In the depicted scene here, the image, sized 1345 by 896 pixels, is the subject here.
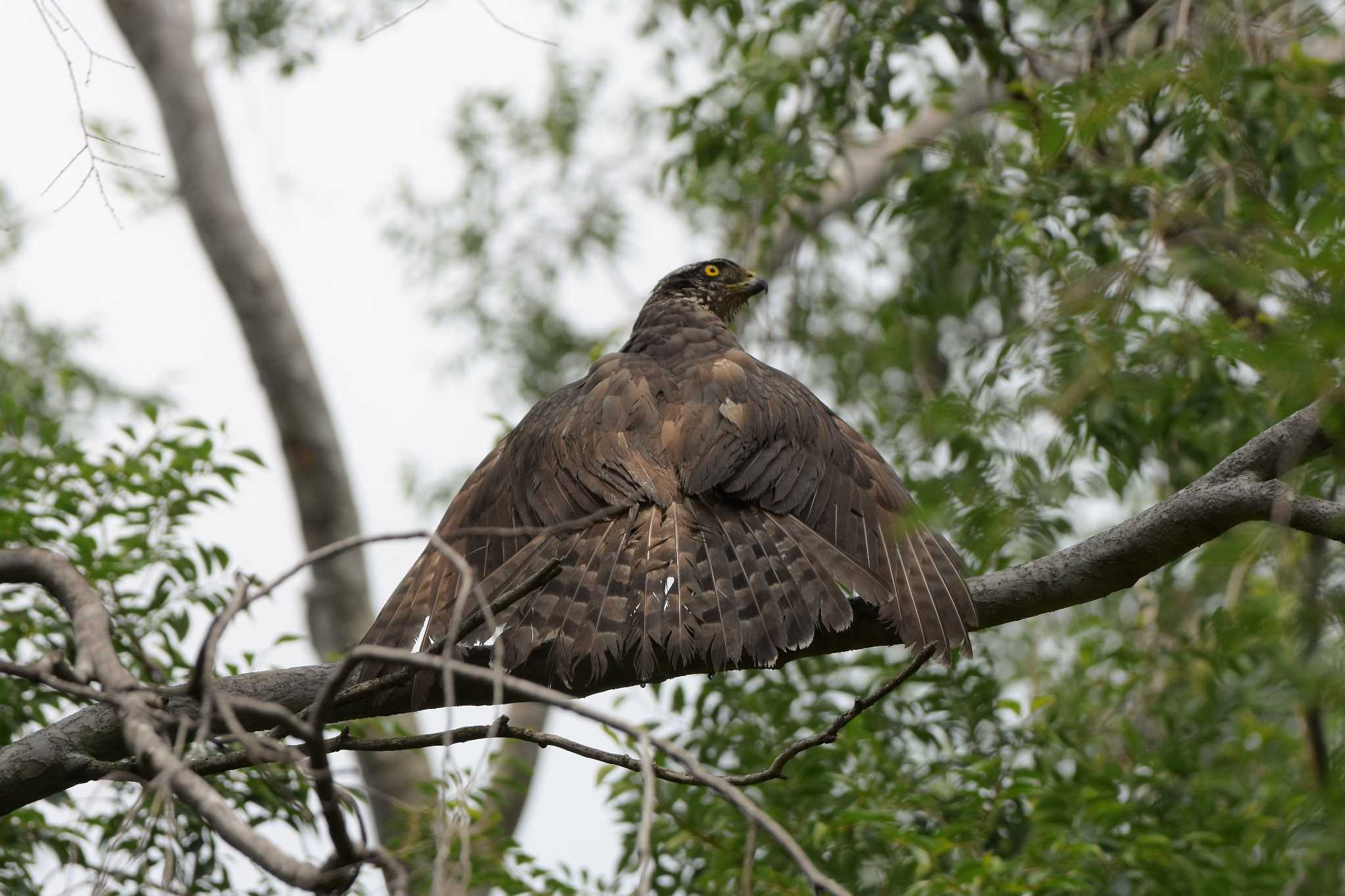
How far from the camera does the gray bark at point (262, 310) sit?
1039cm

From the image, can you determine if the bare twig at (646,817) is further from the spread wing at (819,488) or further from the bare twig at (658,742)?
the spread wing at (819,488)

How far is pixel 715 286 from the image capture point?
7141 mm

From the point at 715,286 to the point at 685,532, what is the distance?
122 inches

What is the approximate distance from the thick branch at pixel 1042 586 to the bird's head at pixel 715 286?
333 centimetres

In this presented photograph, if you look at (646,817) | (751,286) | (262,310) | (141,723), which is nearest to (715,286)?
(751,286)

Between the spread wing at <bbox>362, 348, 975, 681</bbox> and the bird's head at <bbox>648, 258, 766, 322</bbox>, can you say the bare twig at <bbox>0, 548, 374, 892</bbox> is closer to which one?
the spread wing at <bbox>362, 348, 975, 681</bbox>

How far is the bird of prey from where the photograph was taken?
12.5 ft

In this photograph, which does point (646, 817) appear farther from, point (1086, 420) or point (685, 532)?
point (1086, 420)

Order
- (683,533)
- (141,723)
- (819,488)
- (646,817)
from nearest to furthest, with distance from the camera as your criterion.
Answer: (646,817), (141,723), (683,533), (819,488)

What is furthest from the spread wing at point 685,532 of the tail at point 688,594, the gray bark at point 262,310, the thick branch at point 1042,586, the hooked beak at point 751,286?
the gray bark at point 262,310

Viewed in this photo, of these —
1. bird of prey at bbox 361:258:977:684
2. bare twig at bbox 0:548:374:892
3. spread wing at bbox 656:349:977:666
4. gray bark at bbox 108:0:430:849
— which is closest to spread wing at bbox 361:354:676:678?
bird of prey at bbox 361:258:977:684

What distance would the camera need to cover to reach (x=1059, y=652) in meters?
12.1

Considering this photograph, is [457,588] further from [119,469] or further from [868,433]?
[868,433]

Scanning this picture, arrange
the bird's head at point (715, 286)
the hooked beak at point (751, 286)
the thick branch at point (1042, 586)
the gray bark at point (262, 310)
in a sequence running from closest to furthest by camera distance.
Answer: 1. the thick branch at point (1042, 586)
2. the bird's head at point (715, 286)
3. the hooked beak at point (751, 286)
4. the gray bark at point (262, 310)
